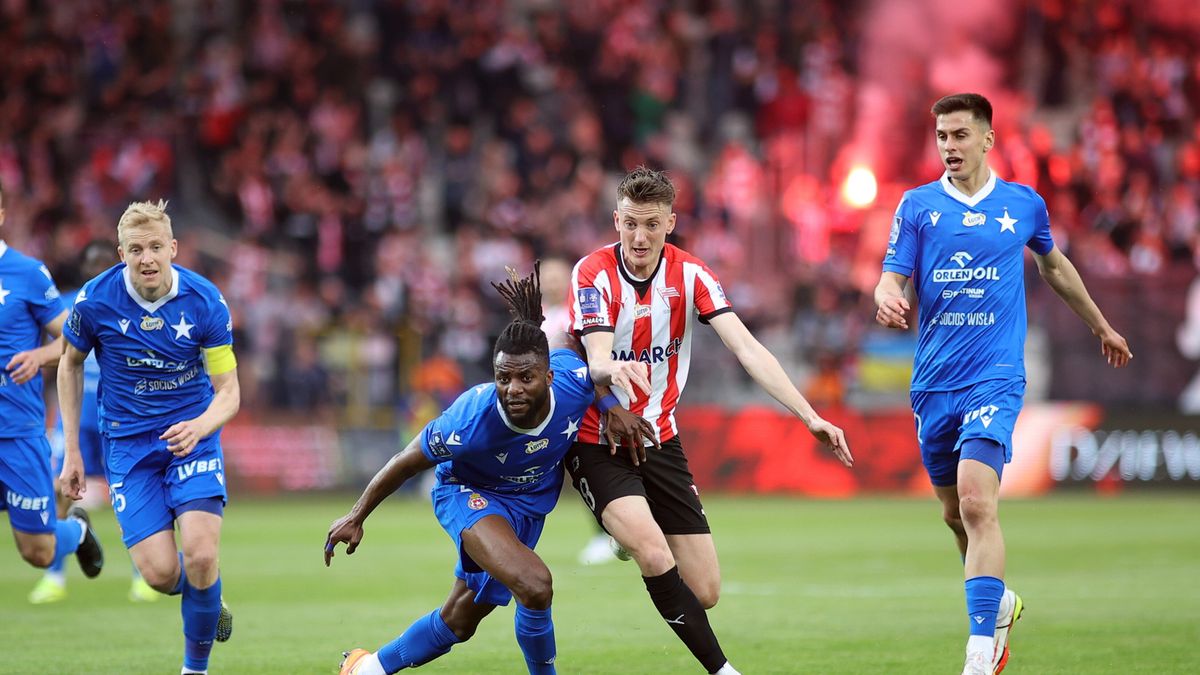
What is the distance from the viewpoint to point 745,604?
38.1ft

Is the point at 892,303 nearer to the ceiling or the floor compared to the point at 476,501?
nearer to the ceiling

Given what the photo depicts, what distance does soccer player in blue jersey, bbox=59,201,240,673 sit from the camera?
8016 millimetres

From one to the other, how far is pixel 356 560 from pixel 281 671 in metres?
6.76

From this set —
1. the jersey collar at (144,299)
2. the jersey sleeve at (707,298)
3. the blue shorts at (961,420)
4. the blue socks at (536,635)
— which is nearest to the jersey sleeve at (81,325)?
the jersey collar at (144,299)

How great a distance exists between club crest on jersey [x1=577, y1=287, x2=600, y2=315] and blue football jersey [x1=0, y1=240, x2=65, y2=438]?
3902 millimetres

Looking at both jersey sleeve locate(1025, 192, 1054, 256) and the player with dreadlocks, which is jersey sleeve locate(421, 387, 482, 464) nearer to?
the player with dreadlocks

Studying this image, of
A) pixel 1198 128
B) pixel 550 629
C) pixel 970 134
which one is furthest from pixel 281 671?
pixel 1198 128

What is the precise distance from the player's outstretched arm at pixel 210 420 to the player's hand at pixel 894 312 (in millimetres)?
3260

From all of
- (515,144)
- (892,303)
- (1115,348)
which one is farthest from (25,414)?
(515,144)

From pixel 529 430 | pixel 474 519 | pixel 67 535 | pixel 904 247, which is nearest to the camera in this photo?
pixel 529 430

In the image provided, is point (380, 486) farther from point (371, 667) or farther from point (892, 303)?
point (892, 303)

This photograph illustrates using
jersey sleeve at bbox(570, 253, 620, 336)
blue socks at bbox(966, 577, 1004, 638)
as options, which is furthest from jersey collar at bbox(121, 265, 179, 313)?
blue socks at bbox(966, 577, 1004, 638)

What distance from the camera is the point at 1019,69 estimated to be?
2798cm

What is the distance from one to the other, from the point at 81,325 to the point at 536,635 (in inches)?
114
